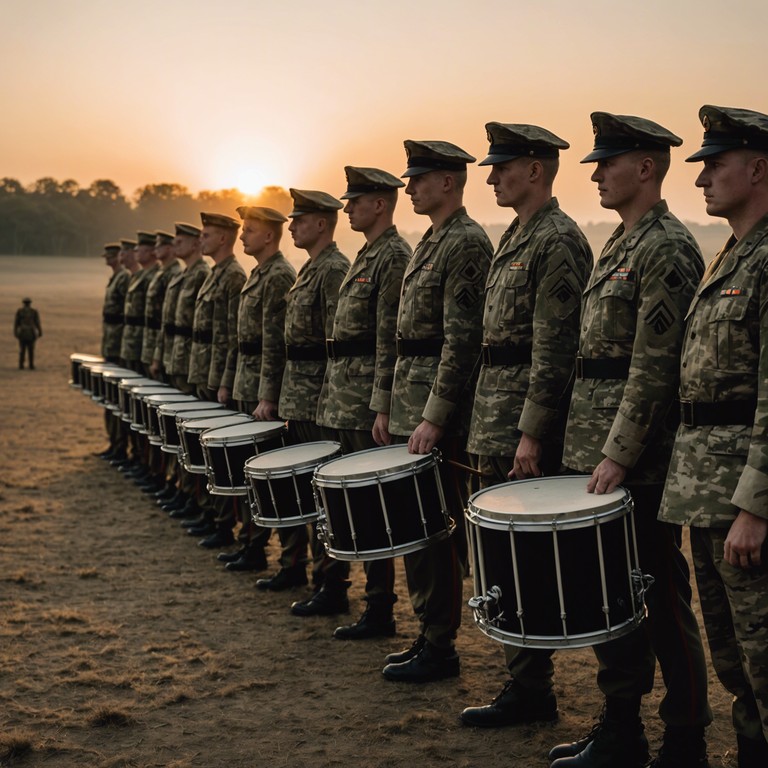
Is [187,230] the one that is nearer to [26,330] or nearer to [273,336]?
[273,336]

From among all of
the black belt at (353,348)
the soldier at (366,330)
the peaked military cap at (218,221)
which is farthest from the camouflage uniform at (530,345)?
the peaked military cap at (218,221)

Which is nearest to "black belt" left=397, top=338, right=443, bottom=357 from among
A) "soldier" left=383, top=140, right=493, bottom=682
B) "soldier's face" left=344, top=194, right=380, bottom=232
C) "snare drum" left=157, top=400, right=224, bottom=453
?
"soldier" left=383, top=140, right=493, bottom=682

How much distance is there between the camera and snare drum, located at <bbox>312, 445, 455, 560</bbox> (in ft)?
14.3

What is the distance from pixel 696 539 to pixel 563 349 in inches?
40.8

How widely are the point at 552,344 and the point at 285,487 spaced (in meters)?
1.90

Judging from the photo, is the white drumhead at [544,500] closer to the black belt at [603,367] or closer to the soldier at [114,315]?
the black belt at [603,367]

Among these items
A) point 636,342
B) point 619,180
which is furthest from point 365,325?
point 636,342

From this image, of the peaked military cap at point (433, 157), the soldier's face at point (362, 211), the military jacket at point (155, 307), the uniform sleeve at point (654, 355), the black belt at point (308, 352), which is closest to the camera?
the uniform sleeve at point (654, 355)

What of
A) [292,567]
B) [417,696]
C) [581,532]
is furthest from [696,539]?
[292,567]

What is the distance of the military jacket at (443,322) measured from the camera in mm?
4727

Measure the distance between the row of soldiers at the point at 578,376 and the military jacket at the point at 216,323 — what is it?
1.84 metres

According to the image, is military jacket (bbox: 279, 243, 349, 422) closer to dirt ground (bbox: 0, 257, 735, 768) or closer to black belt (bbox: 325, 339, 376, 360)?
black belt (bbox: 325, 339, 376, 360)

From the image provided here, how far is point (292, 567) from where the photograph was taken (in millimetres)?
6754

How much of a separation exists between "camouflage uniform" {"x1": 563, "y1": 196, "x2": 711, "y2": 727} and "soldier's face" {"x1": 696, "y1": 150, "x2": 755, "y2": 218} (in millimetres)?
340
